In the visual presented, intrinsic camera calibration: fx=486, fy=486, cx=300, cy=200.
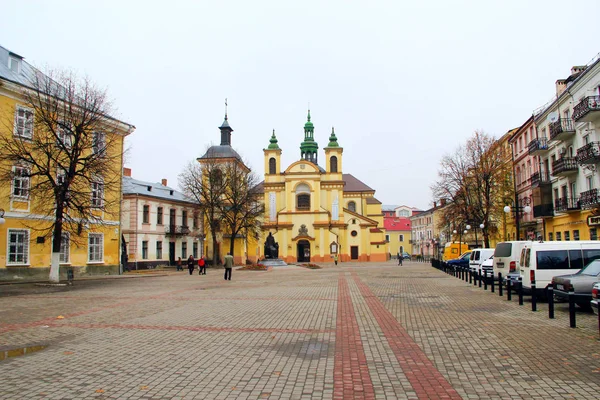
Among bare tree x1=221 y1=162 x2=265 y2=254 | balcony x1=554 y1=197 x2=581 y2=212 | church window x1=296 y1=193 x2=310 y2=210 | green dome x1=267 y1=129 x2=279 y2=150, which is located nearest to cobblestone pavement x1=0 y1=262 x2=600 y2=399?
balcony x1=554 y1=197 x2=581 y2=212

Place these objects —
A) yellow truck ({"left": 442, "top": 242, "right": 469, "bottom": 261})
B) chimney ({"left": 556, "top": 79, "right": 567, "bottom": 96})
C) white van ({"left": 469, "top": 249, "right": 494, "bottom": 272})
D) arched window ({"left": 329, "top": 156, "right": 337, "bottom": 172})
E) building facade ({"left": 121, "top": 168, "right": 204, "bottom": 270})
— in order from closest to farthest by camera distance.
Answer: white van ({"left": 469, "top": 249, "right": 494, "bottom": 272}) < chimney ({"left": 556, "top": 79, "right": 567, "bottom": 96}) < building facade ({"left": 121, "top": 168, "right": 204, "bottom": 270}) < yellow truck ({"left": 442, "top": 242, "right": 469, "bottom": 261}) < arched window ({"left": 329, "top": 156, "right": 337, "bottom": 172})

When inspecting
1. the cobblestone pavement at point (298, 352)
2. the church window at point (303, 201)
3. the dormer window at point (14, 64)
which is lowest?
the cobblestone pavement at point (298, 352)

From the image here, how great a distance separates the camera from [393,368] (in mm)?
7066

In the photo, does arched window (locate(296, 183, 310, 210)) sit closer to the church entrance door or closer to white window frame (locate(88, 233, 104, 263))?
the church entrance door

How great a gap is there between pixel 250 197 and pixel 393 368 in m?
47.0

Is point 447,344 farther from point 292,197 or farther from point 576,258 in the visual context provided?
point 292,197

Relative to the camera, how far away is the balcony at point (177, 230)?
172ft

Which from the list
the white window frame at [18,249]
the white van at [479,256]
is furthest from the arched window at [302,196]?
the white window frame at [18,249]

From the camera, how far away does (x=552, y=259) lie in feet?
50.6

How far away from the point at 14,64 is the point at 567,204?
35994 mm

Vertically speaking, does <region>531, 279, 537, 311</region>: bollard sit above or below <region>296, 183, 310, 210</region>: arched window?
below

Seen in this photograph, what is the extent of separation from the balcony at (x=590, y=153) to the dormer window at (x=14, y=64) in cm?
3378

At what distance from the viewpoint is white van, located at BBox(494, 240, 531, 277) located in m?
19.0

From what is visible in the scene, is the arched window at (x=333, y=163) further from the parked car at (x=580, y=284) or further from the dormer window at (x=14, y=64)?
the parked car at (x=580, y=284)
